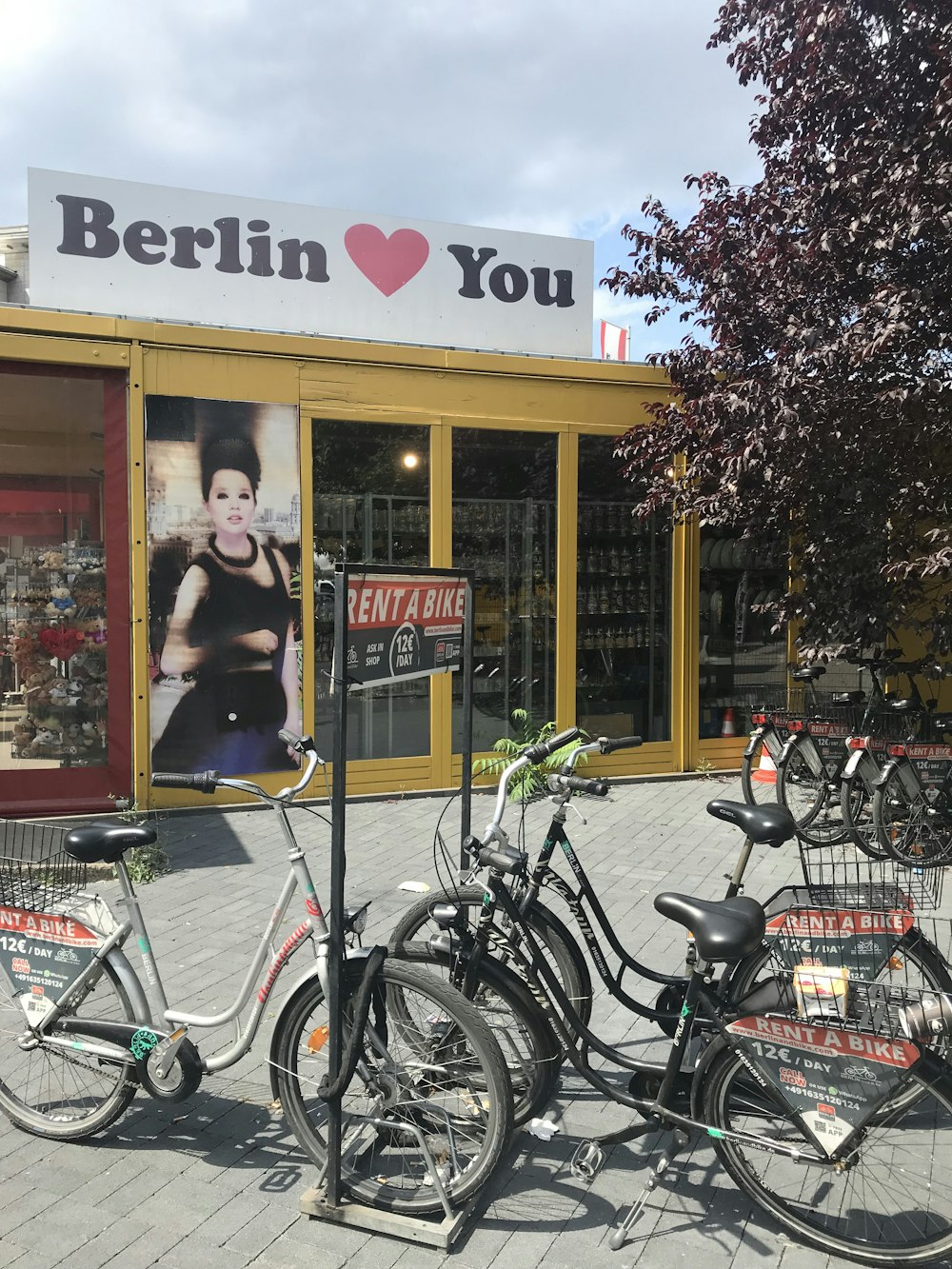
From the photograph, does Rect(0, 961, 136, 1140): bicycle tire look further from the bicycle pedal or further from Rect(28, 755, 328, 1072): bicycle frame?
the bicycle pedal

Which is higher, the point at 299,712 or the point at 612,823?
the point at 299,712

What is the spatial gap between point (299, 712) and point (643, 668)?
3248 millimetres

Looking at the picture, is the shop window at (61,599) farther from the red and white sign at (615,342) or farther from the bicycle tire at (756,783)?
the red and white sign at (615,342)

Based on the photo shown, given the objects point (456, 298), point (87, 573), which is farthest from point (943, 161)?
point (87, 573)

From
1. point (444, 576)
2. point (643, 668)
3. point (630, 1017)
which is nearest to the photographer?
point (444, 576)

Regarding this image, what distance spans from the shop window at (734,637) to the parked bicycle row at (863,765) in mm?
627

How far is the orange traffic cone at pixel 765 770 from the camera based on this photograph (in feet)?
26.0

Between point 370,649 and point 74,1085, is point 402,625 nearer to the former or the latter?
point 370,649

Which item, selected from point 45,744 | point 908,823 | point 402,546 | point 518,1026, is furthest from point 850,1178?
point 45,744

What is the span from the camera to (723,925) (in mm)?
2621

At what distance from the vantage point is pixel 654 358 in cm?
831

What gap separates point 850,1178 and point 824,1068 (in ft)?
1.87

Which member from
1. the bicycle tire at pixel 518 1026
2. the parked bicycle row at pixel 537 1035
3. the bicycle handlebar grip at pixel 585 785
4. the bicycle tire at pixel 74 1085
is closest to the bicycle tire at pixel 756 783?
the parked bicycle row at pixel 537 1035

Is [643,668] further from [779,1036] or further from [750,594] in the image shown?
[779,1036]
